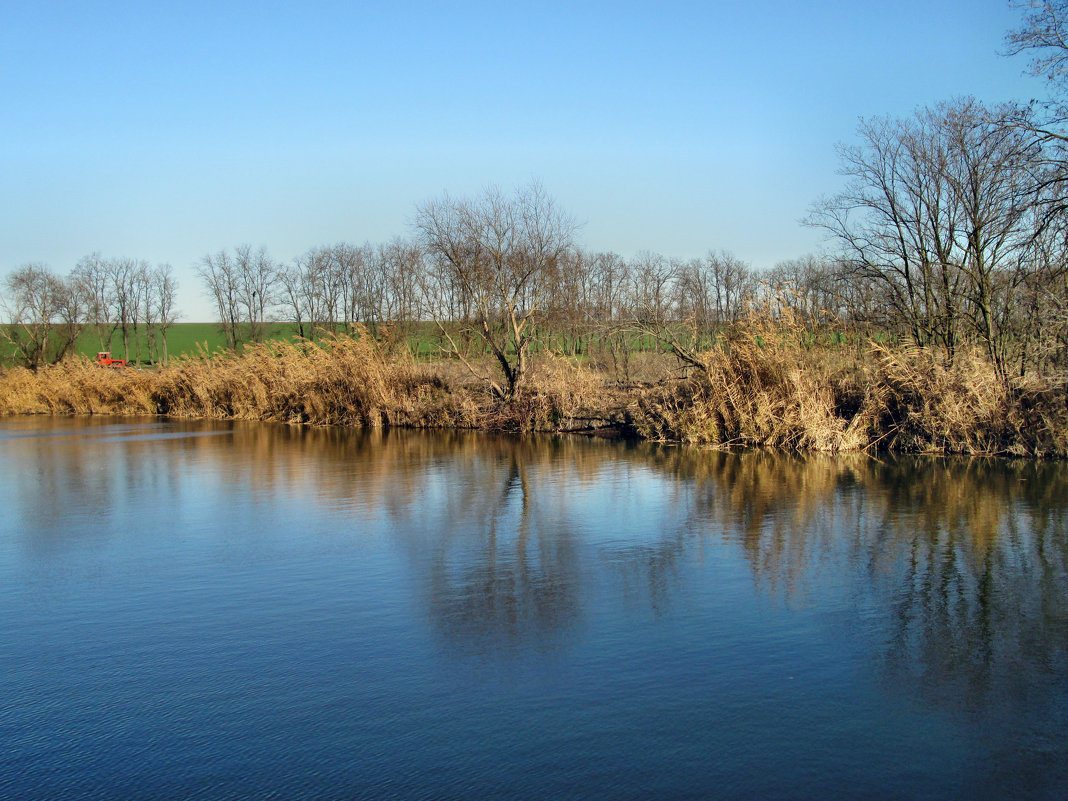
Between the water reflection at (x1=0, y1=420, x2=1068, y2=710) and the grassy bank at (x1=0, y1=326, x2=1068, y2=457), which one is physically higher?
the grassy bank at (x1=0, y1=326, x2=1068, y2=457)

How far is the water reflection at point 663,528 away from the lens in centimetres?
667

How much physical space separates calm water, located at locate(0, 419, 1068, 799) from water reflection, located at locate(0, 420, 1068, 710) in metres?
0.05

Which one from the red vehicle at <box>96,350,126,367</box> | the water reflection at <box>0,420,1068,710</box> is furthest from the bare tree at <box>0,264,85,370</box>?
the water reflection at <box>0,420,1068,710</box>

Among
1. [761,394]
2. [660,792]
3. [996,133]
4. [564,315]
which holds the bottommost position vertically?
[660,792]

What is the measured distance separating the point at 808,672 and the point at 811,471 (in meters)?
10.6

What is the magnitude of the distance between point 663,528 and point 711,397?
10588mm

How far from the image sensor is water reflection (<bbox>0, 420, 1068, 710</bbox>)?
6.67 meters

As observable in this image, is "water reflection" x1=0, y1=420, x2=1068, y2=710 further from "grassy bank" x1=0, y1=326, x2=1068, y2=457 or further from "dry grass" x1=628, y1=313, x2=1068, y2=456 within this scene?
"grassy bank" x1=0, y1=326, x2=1068, y2=457

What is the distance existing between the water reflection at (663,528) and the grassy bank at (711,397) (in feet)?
4.79

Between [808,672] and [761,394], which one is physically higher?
[761,394]

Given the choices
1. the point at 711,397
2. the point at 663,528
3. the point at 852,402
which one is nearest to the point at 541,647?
the point at 663,528

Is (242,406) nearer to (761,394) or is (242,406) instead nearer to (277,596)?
(761,394)

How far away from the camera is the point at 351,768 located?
4.57m

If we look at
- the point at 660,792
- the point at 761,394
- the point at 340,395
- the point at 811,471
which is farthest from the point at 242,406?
the point at 660,792
